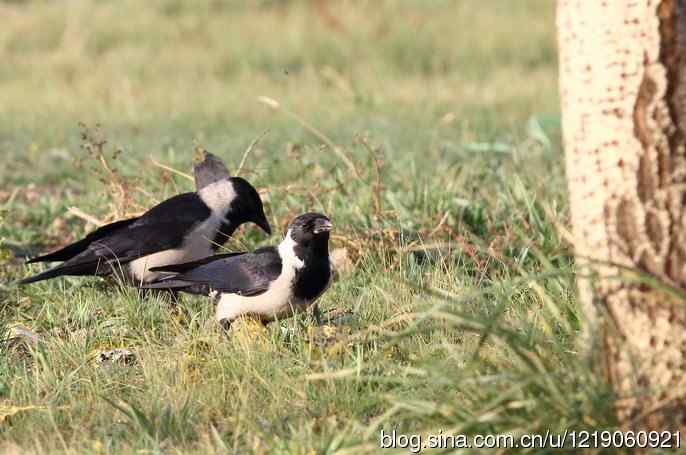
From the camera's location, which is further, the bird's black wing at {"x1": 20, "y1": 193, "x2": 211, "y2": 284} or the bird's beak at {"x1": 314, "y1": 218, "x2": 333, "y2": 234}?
the bird's black wing at {"x1": 20, "y1": 193, "x2": 211, "y2": 284}

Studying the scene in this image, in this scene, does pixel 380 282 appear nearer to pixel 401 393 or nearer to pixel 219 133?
pixel 401 393

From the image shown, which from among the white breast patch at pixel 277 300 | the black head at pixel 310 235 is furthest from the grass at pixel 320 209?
the black head at pixel 310 235

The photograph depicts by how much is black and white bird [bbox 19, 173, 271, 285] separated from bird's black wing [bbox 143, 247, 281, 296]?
0.51 meters

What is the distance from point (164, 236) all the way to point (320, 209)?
3.87 ft

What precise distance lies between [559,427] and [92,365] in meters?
1.86

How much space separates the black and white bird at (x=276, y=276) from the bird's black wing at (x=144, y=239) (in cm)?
64

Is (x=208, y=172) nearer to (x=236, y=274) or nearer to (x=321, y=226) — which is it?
(x=236, y=274)

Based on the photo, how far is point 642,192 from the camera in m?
3.11

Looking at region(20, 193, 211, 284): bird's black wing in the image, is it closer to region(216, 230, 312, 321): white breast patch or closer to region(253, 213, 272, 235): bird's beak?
region(253, 213, 272, 235): bird's beak

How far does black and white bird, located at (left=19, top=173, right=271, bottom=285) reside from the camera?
5.35 meters

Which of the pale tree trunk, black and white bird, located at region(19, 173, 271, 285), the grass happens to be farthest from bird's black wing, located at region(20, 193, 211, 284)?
the pale tree trunk

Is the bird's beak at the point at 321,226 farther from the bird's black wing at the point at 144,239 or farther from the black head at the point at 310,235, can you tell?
the bird's black wing at the point at 144,239

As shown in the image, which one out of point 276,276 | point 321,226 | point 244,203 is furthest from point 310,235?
point 244,203

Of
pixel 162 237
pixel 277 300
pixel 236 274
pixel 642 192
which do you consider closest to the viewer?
pixel 642 192
